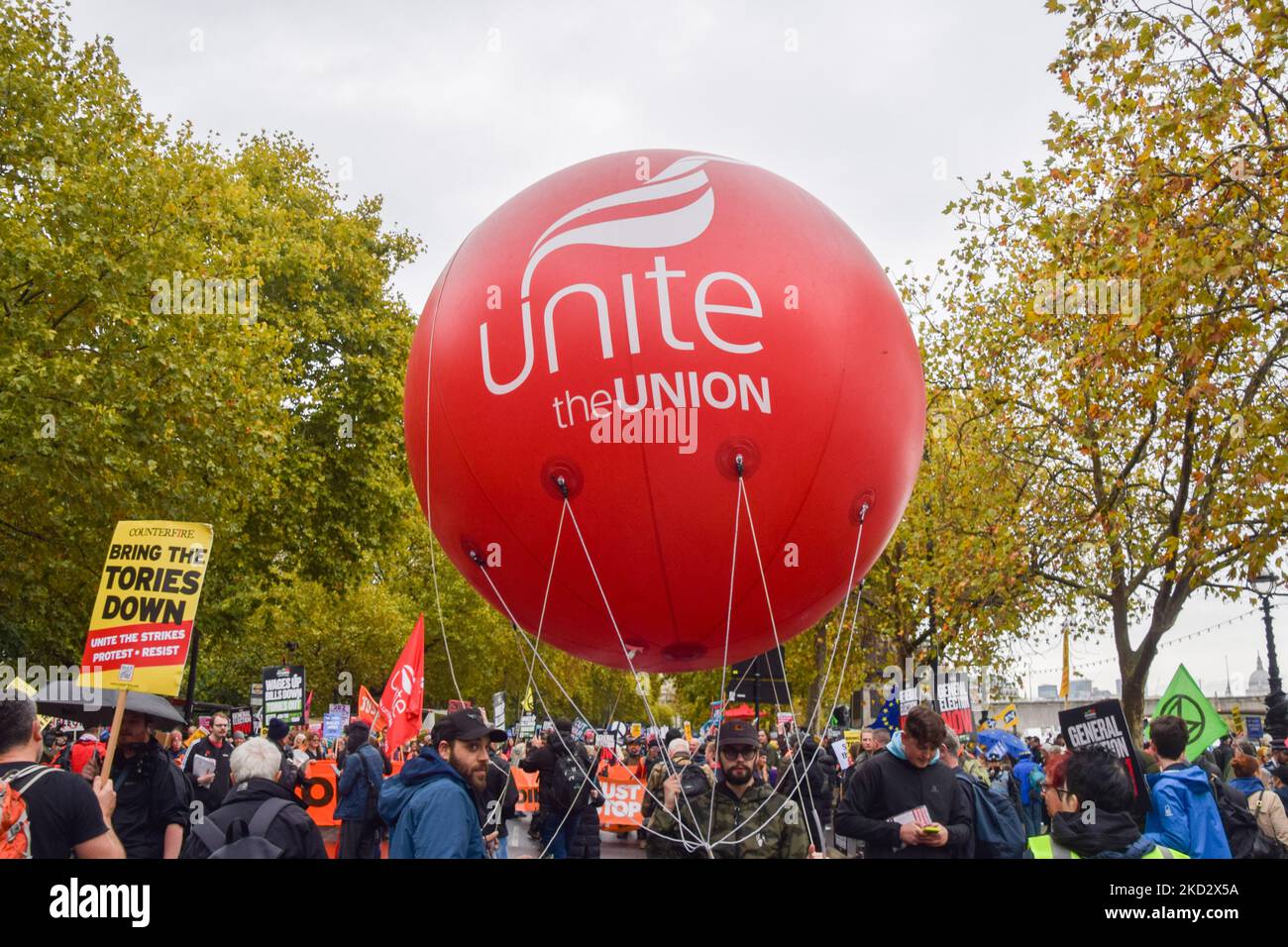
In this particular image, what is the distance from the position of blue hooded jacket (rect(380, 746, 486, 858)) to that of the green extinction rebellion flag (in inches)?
308

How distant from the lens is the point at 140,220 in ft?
60.3

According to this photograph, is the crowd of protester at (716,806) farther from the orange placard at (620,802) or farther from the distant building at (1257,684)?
the distant building at (1257,684)

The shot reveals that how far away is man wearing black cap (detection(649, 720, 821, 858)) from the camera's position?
18.3 ft

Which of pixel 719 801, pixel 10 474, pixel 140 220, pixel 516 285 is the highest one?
pixel 140 220

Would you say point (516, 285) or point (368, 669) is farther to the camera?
point (368, 669)

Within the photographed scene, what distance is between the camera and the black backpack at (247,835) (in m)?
4.66

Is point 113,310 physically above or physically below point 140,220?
below

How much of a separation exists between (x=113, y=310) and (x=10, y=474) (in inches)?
123

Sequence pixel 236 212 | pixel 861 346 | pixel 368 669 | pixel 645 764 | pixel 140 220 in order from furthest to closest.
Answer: pixel 368 669
pixel 236 212
pixel 645 764
pixel 140 220
pixel 861 346

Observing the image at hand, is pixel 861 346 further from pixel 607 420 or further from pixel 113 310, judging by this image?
pixel 113 310

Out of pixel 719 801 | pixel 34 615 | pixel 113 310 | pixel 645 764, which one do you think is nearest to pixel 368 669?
pixel 34 615

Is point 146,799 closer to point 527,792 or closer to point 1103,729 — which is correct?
point 1103,729

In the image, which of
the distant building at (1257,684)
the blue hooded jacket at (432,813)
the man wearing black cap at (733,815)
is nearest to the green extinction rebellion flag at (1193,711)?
the man wearing black cap at (733,815)

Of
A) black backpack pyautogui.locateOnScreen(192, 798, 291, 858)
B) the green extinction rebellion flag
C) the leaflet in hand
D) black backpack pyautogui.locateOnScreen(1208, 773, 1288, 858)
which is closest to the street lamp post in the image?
the green extinction rebellion flag
